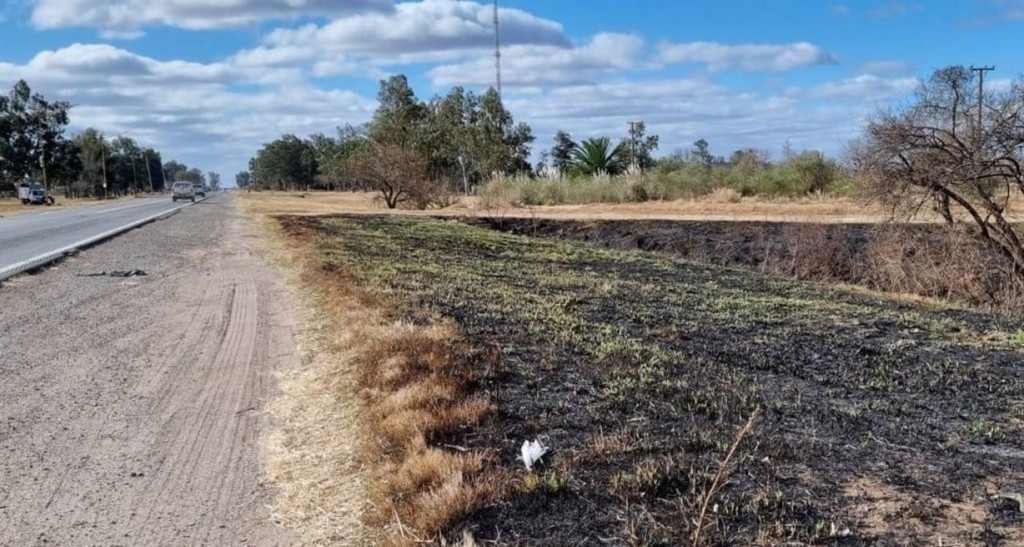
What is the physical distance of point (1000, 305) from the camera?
1508 centimetres

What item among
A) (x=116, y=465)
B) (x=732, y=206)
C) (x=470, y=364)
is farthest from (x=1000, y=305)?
(x=732, y=206)

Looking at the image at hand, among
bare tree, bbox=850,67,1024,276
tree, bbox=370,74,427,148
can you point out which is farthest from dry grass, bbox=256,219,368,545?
tree, bbox=370,74,427,148

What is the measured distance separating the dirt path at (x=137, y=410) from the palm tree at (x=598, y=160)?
4431cm

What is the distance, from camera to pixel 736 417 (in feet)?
16.4

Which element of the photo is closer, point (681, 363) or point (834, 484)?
point (834, 484)

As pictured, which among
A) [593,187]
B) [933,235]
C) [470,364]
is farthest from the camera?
[593,187]

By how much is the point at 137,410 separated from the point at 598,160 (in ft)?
163

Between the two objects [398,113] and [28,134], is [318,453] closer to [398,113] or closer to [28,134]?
[398,113]

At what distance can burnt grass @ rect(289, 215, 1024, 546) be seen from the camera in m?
3.43

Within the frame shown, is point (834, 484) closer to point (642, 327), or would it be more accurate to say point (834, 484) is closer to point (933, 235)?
point (642, 327)

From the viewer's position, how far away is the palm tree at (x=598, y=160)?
177 feet

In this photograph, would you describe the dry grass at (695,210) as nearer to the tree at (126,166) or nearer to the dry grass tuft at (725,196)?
the dry grass tuft at (725,196)

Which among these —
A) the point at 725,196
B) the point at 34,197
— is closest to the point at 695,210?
the point at 725,196

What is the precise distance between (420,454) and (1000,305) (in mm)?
14449
